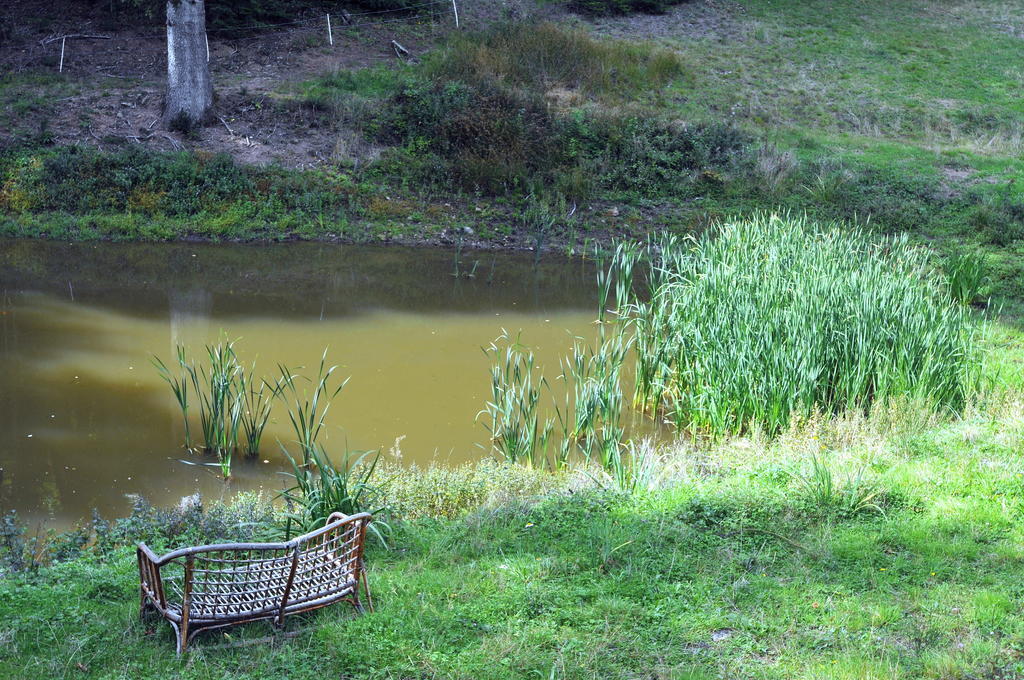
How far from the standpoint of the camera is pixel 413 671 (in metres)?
4.18

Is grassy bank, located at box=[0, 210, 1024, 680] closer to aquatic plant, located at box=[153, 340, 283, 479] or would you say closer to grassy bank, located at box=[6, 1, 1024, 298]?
aquatic plant, located at box=[153, 340, 283, 479]

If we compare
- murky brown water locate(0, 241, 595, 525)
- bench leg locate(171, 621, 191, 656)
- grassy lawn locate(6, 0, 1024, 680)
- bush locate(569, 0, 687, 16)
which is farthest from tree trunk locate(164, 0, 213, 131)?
bench leg locate(171, 621, 191, 656)

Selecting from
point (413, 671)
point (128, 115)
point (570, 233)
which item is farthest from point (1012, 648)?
point (128, 115)

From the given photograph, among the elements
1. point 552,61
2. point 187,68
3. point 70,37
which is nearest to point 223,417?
point 187,68

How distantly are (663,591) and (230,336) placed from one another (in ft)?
23.3

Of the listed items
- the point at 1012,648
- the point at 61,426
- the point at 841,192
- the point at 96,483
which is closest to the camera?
the point at 1012,648

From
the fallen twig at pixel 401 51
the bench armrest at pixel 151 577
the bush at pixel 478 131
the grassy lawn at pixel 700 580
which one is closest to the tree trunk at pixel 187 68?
the bush at pixel 478 131

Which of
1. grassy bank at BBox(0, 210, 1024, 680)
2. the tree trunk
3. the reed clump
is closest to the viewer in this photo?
grassy bank at BBox(0, 210, 1024, 680)

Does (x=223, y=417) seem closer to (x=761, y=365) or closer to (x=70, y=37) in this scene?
(x=761, y=365)

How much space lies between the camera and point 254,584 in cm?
446

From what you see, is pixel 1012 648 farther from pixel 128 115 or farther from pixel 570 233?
pixel 128 115

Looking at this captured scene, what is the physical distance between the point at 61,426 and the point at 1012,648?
23.1 ft

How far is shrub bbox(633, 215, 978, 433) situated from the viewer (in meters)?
7.82

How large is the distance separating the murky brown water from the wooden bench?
263cm
